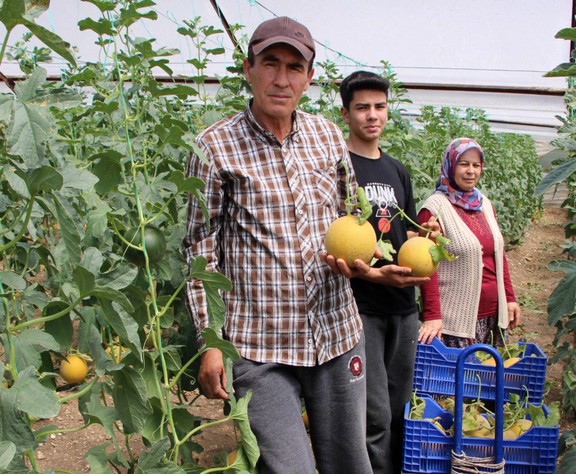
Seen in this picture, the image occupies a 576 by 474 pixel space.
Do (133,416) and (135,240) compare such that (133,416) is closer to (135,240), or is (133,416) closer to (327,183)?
(135,240)

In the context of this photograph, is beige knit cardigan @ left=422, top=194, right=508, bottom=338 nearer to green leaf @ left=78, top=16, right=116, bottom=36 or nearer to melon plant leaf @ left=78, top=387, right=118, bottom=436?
green leaf @ left=78, top=16, right=116, bottom=36

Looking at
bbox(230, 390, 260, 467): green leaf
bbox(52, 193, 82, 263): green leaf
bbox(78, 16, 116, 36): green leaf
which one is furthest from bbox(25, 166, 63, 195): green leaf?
bbox(230, 390, 260, 467): green leaf

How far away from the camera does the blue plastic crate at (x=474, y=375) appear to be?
2586 mm

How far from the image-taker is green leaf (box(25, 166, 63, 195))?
1.05 m

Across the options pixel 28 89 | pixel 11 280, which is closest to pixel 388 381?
pixel 11 280

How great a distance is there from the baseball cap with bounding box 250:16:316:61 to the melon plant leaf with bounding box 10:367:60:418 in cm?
114

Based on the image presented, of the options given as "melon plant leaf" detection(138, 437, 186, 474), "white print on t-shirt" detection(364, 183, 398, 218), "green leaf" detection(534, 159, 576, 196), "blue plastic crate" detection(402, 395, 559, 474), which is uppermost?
"green leaf" detection(534, 159, 576, 196)

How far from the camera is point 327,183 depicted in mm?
2145

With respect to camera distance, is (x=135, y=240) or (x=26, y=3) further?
(x=135, y=240)

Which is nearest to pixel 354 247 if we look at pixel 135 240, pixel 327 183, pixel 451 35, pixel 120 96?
pixel 327 183

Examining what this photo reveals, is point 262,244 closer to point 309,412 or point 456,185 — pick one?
point 309,412

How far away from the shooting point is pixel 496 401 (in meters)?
2.31

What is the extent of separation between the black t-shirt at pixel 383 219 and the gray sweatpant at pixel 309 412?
0.43 m

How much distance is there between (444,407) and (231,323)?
1080 mm
